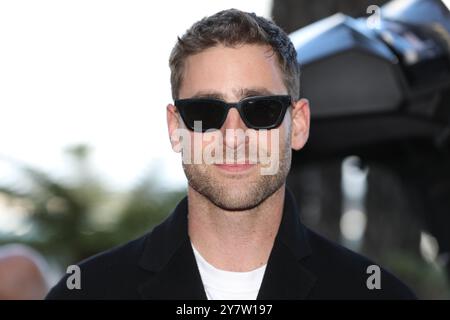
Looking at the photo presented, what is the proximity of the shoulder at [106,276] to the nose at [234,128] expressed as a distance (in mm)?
520

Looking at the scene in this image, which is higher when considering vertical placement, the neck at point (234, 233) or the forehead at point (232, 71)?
the forehead at point (232, 71)

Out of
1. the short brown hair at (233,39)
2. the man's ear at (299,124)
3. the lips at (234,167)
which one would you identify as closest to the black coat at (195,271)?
the man's ear at (299,124)

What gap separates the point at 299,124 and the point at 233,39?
0.38m

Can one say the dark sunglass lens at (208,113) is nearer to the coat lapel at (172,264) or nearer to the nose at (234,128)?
the nose at (234,128)

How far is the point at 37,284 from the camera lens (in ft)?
15.9

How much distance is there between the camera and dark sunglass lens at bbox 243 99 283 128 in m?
3.04

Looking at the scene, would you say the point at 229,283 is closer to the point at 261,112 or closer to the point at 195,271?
the point at 195,271

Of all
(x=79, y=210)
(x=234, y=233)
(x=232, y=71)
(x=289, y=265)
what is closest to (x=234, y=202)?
(x=234, y=233)

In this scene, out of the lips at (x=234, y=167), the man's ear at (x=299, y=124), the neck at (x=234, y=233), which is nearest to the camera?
the lips at (x=234, y=167)

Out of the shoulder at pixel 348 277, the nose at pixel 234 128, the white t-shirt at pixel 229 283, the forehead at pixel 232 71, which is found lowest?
the shoulder at pixel 348 277

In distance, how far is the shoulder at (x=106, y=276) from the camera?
3170 mm

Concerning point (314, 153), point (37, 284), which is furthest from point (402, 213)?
point (37, 284)

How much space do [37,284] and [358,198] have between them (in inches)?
184
